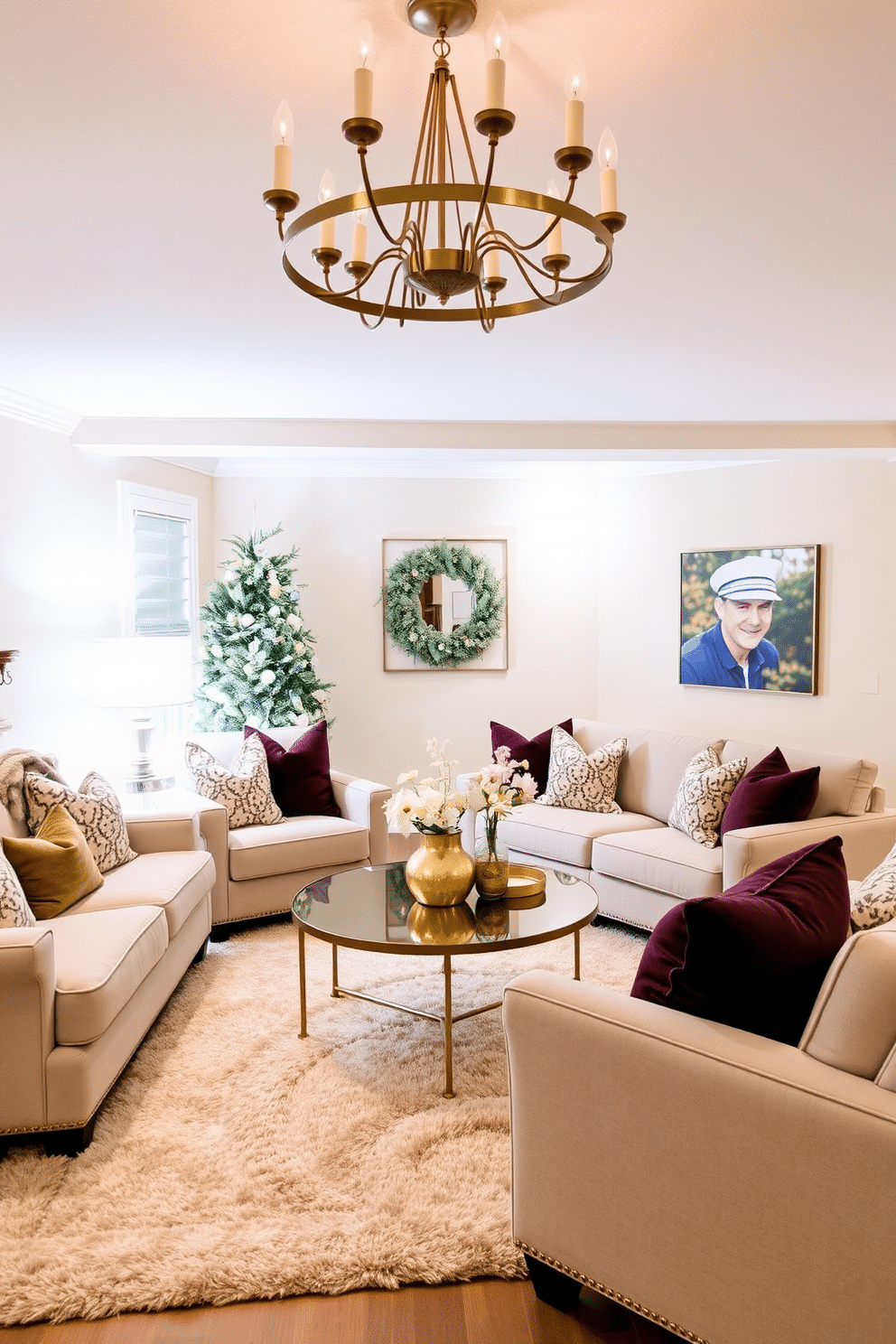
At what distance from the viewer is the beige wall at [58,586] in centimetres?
446

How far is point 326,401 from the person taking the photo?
475 centimetres

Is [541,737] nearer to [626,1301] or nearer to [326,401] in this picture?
[326,401]

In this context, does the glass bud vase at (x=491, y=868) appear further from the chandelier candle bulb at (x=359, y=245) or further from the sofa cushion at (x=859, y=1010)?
the chandelier candle bulb at (x=359, y=245)

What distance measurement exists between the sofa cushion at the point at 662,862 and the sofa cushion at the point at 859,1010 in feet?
7.13

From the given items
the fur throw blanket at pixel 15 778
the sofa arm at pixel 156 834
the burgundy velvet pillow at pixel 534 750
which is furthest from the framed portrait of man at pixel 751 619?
the fur throw blanket at pixel 15 778

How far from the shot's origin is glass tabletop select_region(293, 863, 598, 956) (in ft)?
10.1

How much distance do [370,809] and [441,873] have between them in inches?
61.7

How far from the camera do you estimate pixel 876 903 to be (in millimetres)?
2322

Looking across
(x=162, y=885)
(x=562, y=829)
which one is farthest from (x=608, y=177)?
(x=562, y=829)

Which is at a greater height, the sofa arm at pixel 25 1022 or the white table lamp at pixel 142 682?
the white table lamp at pixel 142 682

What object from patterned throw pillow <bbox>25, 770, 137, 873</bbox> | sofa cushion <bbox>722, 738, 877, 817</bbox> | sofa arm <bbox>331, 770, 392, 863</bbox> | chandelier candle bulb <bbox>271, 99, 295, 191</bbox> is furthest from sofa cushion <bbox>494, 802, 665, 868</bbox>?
chandelier candle bulb <bbox>271, 99, 295, 191</bbox>

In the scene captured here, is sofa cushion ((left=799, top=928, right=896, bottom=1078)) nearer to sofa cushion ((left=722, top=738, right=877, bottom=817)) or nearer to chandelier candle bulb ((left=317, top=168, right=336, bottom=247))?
chandelier candle bulb ((left=317, top=168, right=336, bottom=247))

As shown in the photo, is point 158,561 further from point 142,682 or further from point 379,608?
point 379,608

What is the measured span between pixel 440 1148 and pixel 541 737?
2904 mm
